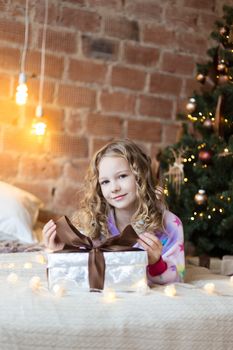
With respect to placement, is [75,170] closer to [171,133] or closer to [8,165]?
[8,165]


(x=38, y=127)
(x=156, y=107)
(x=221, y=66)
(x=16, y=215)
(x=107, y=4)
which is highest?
(x=107, y=4)

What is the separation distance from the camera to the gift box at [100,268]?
4.12 ft

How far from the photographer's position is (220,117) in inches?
99.0

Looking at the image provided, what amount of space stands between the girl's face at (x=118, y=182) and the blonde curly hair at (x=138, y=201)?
0.7 inches

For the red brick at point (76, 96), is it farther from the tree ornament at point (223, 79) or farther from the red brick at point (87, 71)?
the tree ornament at point (223, 79)

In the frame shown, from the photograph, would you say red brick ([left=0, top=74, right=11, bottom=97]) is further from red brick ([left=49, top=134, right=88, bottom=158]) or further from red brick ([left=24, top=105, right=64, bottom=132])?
red brick ([left=49, top=134, right=88, bottom=158])

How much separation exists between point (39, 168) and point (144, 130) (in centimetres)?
68

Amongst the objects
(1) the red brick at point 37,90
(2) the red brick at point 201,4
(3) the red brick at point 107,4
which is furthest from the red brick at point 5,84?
(2) the red brick at point 201,4

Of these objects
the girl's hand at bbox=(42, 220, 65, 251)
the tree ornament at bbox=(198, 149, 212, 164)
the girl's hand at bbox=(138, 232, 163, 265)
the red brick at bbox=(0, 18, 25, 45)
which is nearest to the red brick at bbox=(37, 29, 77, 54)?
the red brick at bbox=(0, 18, 25, 45)

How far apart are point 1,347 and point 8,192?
155 cm

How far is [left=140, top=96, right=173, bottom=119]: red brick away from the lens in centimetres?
311

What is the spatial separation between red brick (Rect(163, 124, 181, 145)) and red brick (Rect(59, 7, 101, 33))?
2.36 ft

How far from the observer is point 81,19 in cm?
294

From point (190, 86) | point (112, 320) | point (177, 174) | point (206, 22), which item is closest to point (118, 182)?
point (112, 320)
